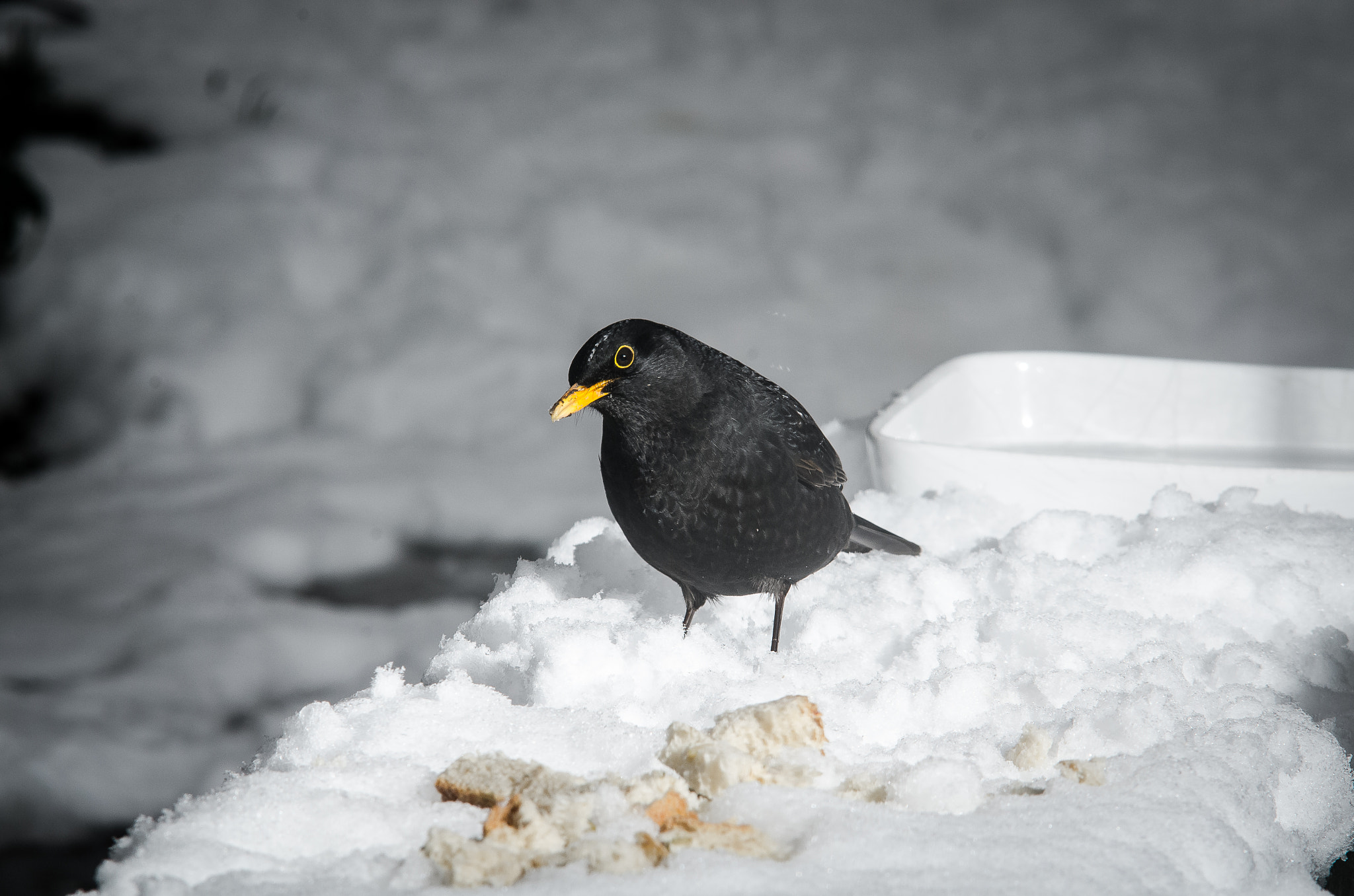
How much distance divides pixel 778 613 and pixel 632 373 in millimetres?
451

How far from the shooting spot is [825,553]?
1905 mm

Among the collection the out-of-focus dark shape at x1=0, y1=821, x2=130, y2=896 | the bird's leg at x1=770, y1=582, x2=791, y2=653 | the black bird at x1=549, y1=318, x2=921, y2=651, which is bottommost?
the out-of-focus dark shape at x1=0, y1=821, x2=130, y2=896

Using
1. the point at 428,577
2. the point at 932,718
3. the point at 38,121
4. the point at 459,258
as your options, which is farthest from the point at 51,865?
the point at 38,121

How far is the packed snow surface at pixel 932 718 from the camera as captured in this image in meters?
1.05

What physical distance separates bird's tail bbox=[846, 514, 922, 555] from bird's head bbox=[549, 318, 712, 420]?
48 centimetres

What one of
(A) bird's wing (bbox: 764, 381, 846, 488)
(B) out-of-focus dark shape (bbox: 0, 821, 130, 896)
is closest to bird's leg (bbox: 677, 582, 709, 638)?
(A) bird's wing (bbox: 764, 381, 846, 488)

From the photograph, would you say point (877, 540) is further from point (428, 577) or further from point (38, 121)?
point (38, 121)

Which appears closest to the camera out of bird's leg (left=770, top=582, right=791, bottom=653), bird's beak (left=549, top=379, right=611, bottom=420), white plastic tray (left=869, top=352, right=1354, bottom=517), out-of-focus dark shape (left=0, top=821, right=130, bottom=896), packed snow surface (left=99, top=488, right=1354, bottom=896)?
packed snow surface (left=99, top=488, right=1354, bottom=896)

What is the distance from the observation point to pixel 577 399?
A: 5.50 feet

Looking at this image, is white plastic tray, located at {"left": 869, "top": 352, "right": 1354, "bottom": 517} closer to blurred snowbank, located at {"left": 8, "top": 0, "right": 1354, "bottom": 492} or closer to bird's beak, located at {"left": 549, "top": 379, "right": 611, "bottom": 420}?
bird's beak, located at {"left": 549, "top": 379, "right": 611, "bottom": 420}

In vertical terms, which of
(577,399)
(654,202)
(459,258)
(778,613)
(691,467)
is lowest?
(778,613)

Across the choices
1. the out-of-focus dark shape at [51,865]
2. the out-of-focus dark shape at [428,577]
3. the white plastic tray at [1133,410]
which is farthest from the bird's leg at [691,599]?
the out-of-focus dark shape at [51,865]

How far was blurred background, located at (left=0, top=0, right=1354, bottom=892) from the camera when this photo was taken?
9.95 feet

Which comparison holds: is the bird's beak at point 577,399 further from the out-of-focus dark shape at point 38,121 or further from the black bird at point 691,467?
the out-of-focus dark shape at point 38,121
